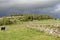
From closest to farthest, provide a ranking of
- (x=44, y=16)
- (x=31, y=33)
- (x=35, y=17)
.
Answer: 1. (x=31, y=33)
2. (x=35, y=17)
3. (x=44, y=16)

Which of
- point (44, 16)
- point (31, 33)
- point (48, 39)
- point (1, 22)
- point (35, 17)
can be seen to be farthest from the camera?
point (44, 16)

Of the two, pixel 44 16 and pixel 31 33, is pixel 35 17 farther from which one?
pixel 31 33

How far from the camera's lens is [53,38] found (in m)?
45.0

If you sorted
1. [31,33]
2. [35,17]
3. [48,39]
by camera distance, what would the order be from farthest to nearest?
[35,17] < [31,33] < [48,39]

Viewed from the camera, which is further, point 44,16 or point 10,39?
point 44,16

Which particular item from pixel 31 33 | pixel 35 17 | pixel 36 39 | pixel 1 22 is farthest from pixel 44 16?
pixel 36 39

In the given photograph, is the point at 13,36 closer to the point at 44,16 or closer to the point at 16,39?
the point at 16,39

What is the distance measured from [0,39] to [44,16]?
73.9 meters

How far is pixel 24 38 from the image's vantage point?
150 feet

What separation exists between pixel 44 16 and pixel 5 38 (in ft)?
237

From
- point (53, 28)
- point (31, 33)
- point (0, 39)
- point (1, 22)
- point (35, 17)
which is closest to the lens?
point (0, 39)

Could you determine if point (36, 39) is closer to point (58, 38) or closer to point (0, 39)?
point (58, 38)

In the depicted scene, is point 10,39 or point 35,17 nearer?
point 10,39

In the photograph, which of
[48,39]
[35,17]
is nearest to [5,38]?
[48,39]
